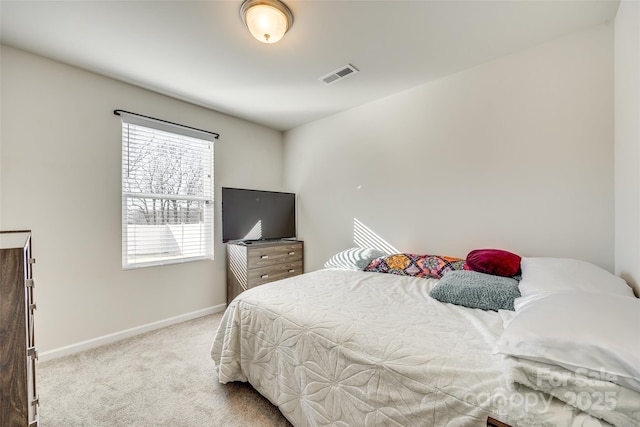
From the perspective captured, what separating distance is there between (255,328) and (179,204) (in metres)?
2.02

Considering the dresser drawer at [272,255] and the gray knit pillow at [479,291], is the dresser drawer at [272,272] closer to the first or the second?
the dresser drawer at [272,255]

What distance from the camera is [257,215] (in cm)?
345

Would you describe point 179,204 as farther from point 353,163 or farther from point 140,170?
point 353,163

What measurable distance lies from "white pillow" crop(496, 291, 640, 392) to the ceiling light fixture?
2053mm

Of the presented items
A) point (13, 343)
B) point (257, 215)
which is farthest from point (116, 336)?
point (13, 343)

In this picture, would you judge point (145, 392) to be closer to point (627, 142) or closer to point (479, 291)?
point (479, 291)

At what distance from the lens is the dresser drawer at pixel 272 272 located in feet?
10.2

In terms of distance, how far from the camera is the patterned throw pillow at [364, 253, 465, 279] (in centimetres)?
221

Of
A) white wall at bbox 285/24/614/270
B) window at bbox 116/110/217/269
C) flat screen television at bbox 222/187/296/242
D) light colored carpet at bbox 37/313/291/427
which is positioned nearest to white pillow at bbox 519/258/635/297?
white wall at bbox 285/24/614/270

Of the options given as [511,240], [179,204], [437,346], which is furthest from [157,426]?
[511,240]

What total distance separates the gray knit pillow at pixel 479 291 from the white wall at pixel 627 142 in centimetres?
57

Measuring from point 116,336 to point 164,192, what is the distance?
1.51 meters

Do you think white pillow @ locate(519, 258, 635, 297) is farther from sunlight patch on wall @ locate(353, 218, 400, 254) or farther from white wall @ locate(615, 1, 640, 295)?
sunlight patch on wall @ locate(353, 218, 400, 254)

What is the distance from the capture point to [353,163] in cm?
322
